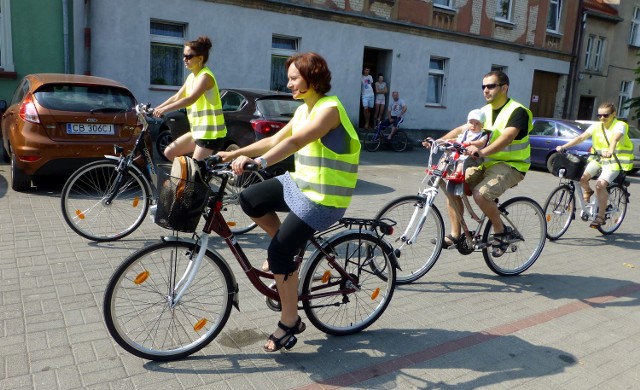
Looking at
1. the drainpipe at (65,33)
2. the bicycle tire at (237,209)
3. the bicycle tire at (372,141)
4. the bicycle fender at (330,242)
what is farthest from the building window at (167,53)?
the bicycle fender at (330,242)

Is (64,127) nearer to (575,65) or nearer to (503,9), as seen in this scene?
(503,9)

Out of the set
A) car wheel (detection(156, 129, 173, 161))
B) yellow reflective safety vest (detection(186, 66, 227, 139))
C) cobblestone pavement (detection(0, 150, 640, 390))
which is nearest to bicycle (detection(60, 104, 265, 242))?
cobblestone pavement (detection(0, 150, 640, 390))

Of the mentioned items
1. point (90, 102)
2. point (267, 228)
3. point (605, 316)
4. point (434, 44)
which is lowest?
point (605, 316)

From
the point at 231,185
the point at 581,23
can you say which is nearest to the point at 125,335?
the point at 231,185

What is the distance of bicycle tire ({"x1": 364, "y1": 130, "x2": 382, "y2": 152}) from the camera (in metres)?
15.9

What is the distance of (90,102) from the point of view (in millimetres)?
7121

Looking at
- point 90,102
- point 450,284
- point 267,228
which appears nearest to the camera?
point 267,228

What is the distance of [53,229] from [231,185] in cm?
191

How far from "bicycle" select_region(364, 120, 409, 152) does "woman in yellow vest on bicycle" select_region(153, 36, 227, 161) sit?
10.6 m

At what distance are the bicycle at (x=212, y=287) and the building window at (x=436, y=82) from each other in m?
17.1

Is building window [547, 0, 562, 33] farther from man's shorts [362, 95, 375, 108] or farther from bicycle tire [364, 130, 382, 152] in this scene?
bicycle tire [364, 130, 382, 152]

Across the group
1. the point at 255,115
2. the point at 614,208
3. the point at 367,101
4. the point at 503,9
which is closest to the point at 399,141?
the point at 367,101

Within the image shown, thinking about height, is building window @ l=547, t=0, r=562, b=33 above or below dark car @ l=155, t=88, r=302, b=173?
above

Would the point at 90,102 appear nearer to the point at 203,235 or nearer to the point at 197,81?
the point at 197,81
